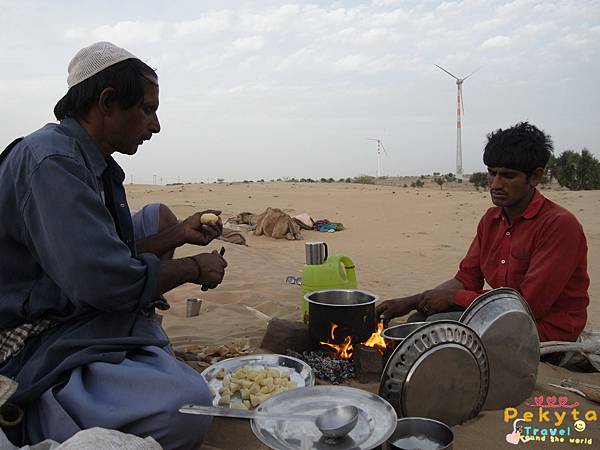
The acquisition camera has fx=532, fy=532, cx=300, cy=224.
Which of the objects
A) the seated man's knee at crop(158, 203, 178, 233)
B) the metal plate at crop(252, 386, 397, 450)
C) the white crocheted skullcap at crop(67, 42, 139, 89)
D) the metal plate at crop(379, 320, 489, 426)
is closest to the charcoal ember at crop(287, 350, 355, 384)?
the metal plate at crop(379, 320, 489, 426)

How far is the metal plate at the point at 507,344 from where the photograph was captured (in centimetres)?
262

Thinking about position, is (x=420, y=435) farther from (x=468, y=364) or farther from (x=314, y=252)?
(x=314, y=252)

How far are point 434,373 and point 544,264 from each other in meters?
1.15

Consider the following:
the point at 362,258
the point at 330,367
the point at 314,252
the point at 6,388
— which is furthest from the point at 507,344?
the point at 362,258

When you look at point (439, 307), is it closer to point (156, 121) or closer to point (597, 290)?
point (156, 121)

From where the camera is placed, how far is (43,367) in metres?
2.15

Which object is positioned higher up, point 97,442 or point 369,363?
point 97,442

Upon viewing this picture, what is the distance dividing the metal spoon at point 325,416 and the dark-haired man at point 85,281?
0.86 ft

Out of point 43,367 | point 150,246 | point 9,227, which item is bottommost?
point 43,367

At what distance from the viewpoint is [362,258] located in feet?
29.1

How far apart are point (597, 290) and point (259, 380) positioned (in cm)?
509

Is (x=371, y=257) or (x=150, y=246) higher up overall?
(x=150, y=246)

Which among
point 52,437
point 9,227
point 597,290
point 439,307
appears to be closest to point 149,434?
point 52,437

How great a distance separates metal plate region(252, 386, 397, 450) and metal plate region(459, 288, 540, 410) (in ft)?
2.76
